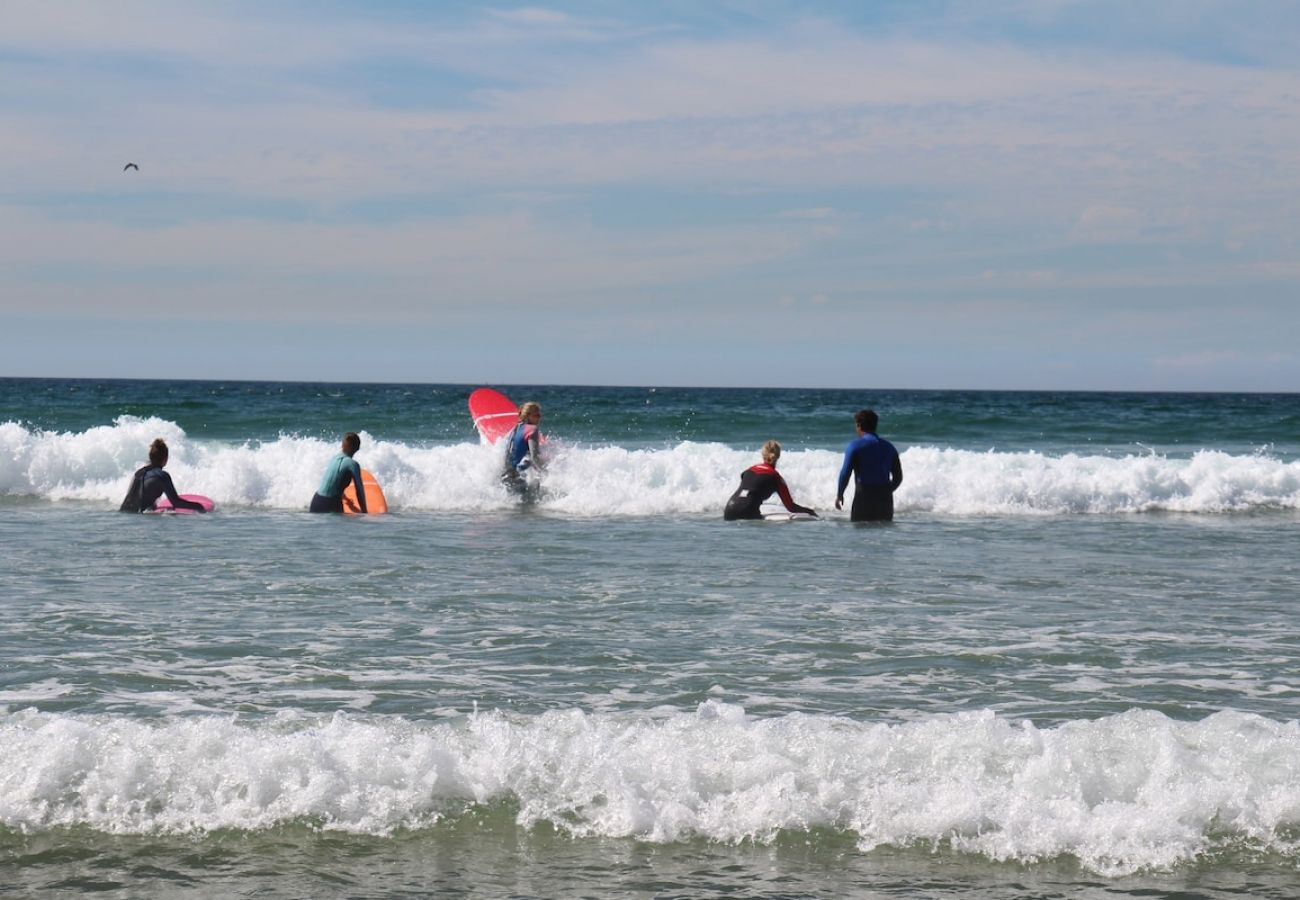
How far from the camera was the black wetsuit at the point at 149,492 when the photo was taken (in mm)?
14180

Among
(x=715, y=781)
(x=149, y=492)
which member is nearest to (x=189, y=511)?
(x=149, y=492)

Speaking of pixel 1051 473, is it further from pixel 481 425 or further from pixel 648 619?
pixel 648 619

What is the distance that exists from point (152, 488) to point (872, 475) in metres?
7.91

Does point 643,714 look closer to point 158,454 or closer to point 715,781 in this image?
point 715,781

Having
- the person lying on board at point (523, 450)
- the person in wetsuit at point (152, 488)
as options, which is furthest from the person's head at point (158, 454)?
the person lying on board at point (523, 450)

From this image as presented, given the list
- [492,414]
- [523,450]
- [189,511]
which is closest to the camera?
[189,511]

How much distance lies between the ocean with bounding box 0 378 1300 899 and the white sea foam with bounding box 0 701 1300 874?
0.04ft

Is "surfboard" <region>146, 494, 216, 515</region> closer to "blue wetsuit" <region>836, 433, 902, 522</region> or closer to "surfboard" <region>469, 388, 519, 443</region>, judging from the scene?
"surfboard" <region>469, 388, 519, 443</region>

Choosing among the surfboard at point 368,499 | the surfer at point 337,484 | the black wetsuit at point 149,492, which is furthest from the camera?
the surfboard at point 368,499

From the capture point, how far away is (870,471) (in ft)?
45.3

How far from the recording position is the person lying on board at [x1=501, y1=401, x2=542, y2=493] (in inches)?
607

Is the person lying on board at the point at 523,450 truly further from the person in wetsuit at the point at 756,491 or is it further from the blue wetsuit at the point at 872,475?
the blue wetsuit at the point at 872,475

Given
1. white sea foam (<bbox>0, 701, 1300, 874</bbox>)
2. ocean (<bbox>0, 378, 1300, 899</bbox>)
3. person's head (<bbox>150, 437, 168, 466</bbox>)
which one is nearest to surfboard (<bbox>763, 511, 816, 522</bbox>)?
ocean (<bbox>0, 378, 1300, 899</bbox>)

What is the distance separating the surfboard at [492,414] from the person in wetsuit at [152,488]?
5.67 m
